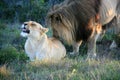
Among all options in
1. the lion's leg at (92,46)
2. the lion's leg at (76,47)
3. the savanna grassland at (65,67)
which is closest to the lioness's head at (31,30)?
the savanna grassland at (65,67)

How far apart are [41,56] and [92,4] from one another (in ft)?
6.30

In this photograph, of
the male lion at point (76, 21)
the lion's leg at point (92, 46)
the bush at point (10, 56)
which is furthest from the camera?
the lion's leg at point (92, 46)

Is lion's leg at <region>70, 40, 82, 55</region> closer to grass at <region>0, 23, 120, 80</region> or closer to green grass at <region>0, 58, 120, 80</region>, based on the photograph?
grass at <region>0, 23, 120, 80</region>

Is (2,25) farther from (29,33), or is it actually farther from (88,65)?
(88,65)

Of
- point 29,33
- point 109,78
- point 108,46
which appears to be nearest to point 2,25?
point 108,46

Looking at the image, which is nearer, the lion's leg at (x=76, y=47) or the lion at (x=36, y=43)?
the lion at (x=36, y=43)

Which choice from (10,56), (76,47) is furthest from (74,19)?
(10,56)

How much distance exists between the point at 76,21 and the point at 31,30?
49.8 inches

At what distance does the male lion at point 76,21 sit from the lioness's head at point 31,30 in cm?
39

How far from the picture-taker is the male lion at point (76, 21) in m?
9.07

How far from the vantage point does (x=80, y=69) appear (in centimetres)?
739

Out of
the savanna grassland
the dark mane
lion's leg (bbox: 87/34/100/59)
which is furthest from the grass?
lion's leg (bbox: 87/34/100/59)

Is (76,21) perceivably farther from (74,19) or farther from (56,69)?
(56,69)

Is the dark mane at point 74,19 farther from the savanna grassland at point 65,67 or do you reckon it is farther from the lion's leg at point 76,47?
the savanna grassland at point 65,67
